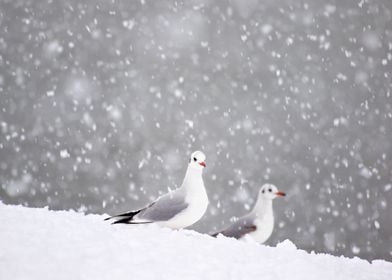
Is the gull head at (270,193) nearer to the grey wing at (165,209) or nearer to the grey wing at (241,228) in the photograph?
the grey wing at (241,228)

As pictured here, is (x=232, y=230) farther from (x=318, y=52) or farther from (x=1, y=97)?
(x=318, y=52)

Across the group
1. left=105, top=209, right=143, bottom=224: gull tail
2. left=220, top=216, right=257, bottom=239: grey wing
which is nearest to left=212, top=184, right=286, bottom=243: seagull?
left=220, top=216, right=257, bottom=239: grey wing

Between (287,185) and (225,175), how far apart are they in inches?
124

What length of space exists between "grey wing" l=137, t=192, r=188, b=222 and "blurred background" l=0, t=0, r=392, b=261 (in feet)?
62.3

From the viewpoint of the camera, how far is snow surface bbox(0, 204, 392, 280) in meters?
3.83

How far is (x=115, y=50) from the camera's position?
3559 cm

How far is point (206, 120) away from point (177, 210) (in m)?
29.3

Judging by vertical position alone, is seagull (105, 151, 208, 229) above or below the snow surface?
above

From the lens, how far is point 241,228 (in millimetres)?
6438

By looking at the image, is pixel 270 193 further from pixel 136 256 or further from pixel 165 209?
pixel 136 256

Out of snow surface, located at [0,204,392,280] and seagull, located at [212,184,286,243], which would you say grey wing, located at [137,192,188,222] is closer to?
snow surface, located at [0,204,392,280]

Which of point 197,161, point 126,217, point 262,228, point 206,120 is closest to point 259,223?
point 262,228

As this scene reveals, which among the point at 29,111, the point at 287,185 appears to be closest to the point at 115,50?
the point at 29,111

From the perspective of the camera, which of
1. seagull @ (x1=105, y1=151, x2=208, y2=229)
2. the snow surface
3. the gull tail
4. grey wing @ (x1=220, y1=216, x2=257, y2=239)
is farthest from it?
grey wing @ (x1=220, y1=216, x2=257, y2=239)
